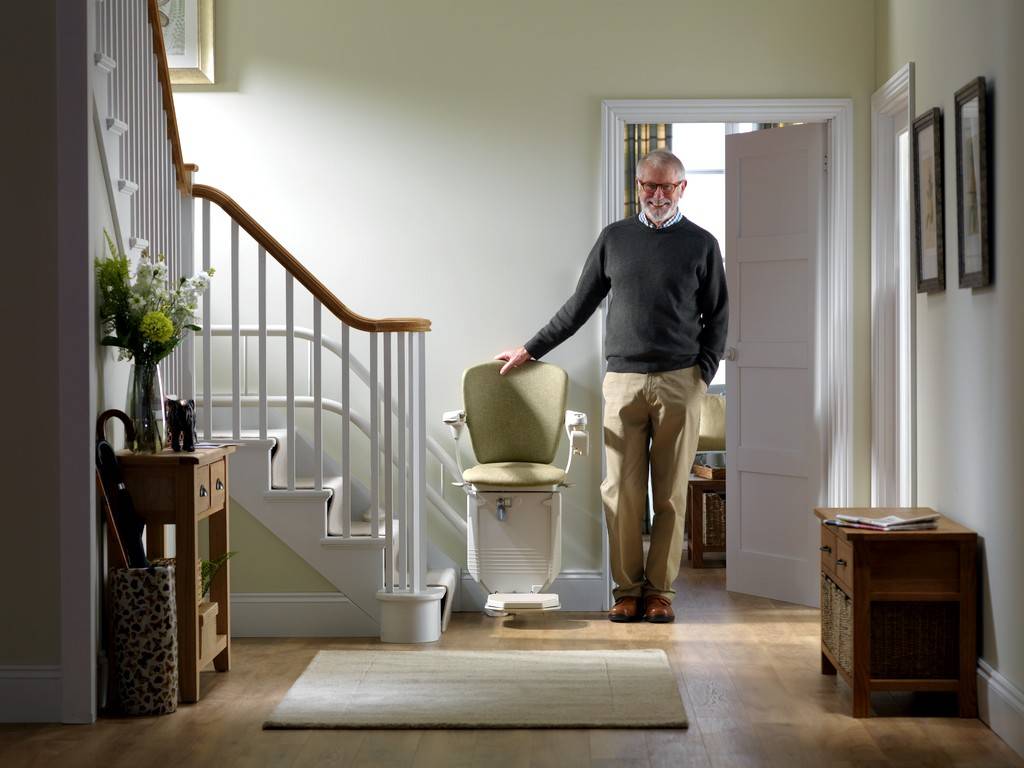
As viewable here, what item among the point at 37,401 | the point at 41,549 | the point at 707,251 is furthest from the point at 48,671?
→ the point at 707,251

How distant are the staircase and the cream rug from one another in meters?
0.42

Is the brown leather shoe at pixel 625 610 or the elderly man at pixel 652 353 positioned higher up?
the elderly man at pixel 652 353

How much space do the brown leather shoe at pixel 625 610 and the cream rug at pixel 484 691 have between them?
0.58 meters

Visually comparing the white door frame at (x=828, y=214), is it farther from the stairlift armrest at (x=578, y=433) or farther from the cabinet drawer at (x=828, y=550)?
the cabinet drawer at (x=828, y=550)

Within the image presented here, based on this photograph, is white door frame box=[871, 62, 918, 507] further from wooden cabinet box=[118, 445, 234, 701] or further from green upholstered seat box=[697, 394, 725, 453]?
wooden cabinet box=[118, 445, 234, 701]

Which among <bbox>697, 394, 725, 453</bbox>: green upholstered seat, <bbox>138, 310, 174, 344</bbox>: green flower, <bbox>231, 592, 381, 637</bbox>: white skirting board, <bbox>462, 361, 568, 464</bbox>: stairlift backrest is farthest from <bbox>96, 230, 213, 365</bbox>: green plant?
<bbox>697, 394, 725, 453</bbox>: green upholstered seat

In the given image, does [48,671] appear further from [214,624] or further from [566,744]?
[566,744]

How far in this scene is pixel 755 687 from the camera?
3850mm

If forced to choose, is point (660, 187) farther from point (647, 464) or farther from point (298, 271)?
point (298, 271)

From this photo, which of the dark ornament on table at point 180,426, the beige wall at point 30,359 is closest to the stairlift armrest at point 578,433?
the dark ornament on table at point 180,426

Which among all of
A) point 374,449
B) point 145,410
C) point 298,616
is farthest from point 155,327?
point 298,616

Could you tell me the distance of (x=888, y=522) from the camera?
3.59 metres

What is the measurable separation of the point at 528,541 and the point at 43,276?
2188mm

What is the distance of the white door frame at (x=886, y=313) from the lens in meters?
4.96
